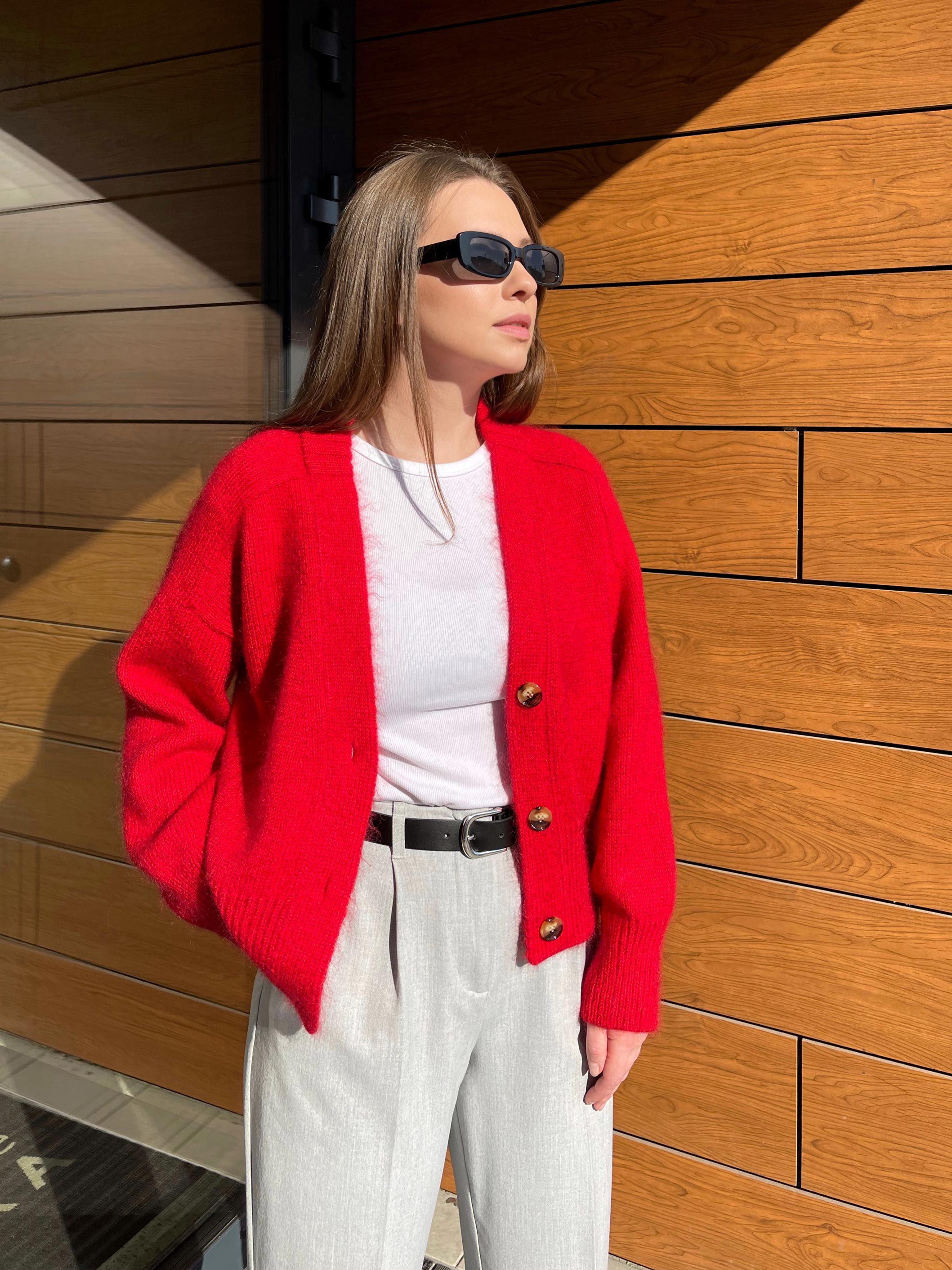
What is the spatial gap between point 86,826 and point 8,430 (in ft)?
2.18

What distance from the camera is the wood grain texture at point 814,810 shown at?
1.68 m

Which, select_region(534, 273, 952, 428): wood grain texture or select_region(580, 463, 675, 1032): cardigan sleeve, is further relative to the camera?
select_region(534, 273, 952, 428): wood grain texture

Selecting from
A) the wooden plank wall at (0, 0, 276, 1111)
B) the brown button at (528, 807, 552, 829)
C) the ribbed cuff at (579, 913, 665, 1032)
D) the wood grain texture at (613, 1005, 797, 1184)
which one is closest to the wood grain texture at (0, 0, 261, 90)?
the wooden plank wall at (0, 0, 276, 1111)

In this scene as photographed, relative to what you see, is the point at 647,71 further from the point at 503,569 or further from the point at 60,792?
the point at 60,792

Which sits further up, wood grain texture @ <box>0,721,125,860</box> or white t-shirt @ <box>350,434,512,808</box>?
white t-shirt @ <box>350,434,512,808</box>

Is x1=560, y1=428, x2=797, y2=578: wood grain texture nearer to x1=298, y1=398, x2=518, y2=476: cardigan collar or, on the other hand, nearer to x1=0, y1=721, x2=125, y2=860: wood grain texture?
x1=298, y1=398, x2=518, y2=476: cardigan collar

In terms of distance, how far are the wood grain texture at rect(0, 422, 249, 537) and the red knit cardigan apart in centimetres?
34

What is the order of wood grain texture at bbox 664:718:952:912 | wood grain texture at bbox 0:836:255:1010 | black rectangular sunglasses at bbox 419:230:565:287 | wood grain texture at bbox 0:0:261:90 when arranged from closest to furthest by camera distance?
1. black rectangular sunglasses at bbox 419:230:565:287
2. wood grain texture at bbox 0:0:261:90
3. wood grain texture at bbox 0:836:255:1010
4. wood grain texture at bbox 664:718:952:912

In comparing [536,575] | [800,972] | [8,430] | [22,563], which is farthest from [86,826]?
[800,972]

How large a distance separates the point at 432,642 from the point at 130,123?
1.01 meters

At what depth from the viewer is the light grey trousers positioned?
3.76 ft

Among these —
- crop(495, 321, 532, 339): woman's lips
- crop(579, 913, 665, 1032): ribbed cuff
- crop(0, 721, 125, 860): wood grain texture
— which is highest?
crop(495, 321, 532, 339): woman's lips

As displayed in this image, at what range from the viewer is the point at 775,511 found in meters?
1.74

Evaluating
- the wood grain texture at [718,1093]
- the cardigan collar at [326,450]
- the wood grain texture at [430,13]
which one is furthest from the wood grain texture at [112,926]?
the wood grain texture at [430,13]
